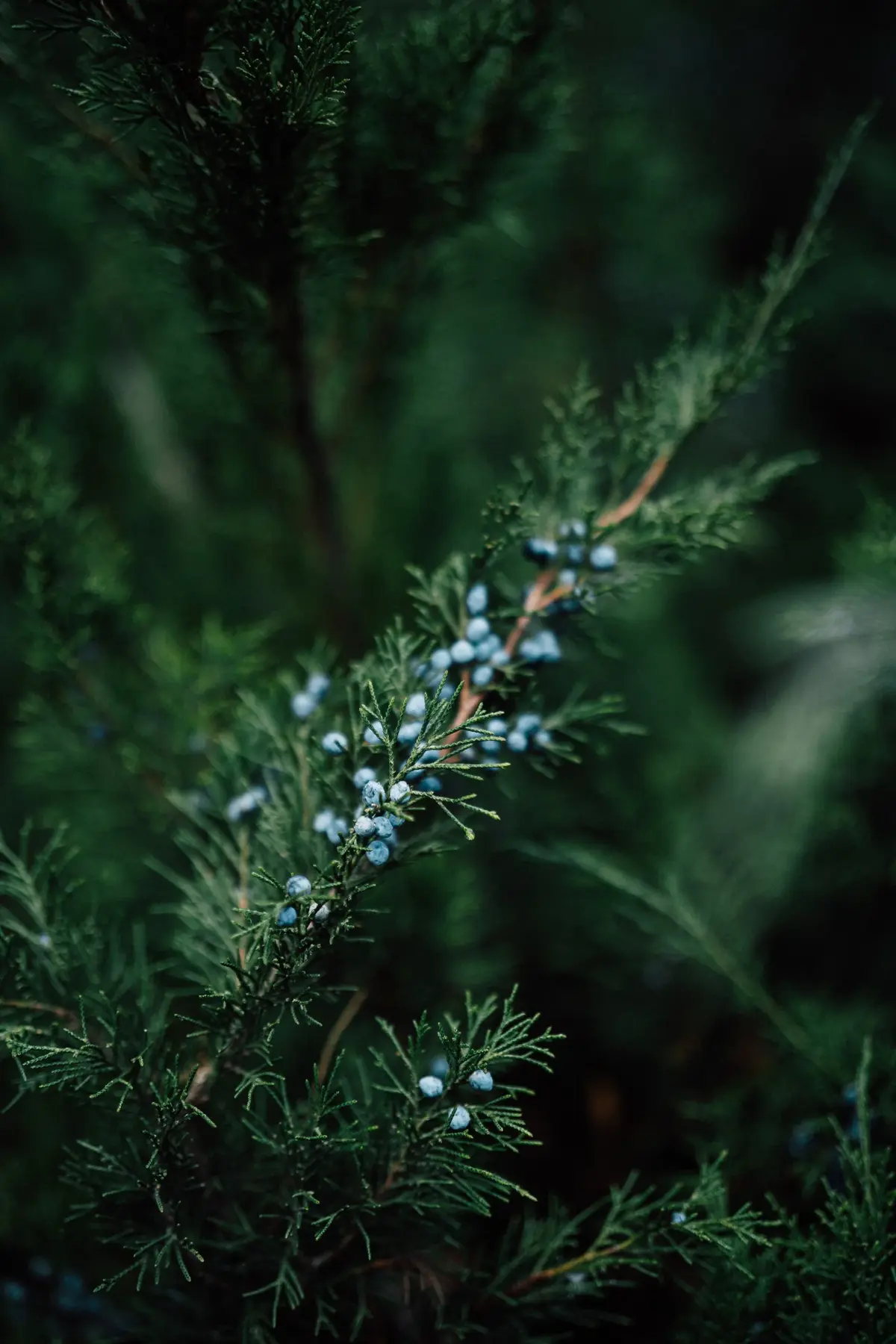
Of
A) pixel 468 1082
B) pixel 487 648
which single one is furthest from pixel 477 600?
pixel 468 1082

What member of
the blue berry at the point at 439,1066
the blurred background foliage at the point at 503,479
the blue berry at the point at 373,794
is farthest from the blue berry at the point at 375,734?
the blue berry at the point at 439,1066

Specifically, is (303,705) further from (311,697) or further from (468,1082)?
(468,1082)

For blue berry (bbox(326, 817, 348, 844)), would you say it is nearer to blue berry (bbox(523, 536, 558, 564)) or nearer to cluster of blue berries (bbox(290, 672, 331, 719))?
cluster of blue berries (bbox(290, 672, 331, 719))

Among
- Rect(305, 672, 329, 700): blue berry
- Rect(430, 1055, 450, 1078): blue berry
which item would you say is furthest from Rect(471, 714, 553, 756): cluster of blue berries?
Rect(430, 1055, 450, 1078): blue berry

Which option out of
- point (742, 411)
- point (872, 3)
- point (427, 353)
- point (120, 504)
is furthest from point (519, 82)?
point (872, 3)

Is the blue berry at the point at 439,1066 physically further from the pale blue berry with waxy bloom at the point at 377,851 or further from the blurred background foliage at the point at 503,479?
the pale blue berry with waxy bloom at the point at 377,851
